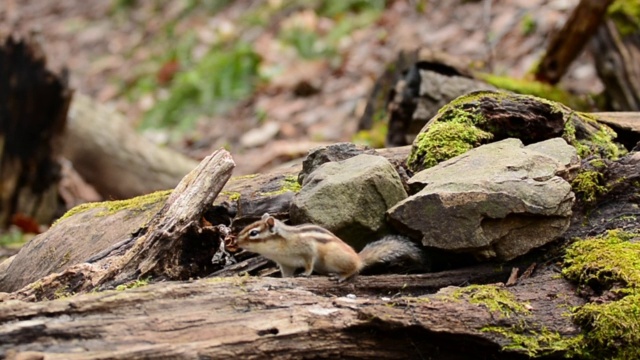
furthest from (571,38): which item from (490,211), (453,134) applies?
(490,211)

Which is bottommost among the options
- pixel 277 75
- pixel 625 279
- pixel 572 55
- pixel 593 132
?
pixel 625 279

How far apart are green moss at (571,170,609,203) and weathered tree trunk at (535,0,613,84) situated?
181 inches

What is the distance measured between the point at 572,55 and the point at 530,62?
8.68ft

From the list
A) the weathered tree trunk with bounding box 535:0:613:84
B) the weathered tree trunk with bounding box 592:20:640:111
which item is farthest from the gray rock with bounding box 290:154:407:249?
the weathered tree trunk with bounding box 592:20:640:111

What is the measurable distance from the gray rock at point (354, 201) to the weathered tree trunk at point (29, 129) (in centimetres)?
702

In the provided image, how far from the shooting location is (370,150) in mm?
5898

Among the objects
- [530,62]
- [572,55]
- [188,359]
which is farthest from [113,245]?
[530,62]

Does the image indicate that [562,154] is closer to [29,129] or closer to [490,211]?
[490,211]

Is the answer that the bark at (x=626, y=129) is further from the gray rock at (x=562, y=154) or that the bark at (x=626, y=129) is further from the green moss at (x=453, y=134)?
the gray rock at (x=562, y=154)

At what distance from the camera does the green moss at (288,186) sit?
18.7ft

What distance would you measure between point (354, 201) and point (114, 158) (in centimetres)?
812

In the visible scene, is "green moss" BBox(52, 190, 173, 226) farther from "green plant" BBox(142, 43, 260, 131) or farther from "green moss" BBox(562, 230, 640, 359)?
"green plant" BBox(142, 43, 260, 131)

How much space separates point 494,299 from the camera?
14.5 ft

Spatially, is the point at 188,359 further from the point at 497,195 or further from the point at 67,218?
the point at 67,218
